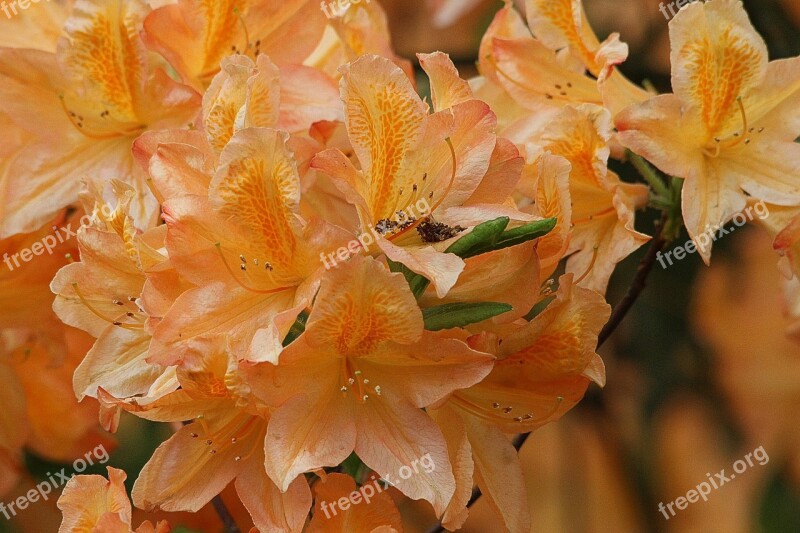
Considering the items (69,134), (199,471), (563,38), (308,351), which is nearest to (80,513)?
(199,471)

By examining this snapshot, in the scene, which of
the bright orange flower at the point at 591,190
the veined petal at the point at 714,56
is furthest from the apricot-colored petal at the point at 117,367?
the veined petal at the point at 714,56

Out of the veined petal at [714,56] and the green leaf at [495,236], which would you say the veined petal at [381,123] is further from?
the veined petal at [714,56]

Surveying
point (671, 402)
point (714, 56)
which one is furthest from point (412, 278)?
point (671, 402)

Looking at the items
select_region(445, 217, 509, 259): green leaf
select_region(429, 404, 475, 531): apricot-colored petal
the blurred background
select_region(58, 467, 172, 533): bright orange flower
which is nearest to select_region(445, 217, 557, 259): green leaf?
select_region(445, 217, 509, 259): green leaf

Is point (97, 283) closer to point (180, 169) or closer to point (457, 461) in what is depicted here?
point (180, 169)

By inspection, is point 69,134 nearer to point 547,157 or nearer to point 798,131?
point 547,157

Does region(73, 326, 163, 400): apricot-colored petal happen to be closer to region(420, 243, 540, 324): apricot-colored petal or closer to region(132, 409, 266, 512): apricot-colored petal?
region(132, 409, 266, 512): apricot-colored petal

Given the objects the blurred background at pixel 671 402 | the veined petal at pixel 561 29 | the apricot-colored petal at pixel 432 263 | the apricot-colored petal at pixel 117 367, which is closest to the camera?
the apricot-colored petal at pixel 432 263
